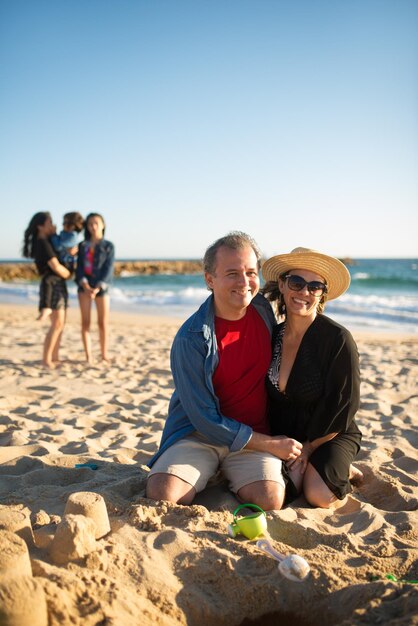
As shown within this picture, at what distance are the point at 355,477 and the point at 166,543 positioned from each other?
4.98 feet

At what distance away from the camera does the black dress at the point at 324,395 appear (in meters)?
2.94

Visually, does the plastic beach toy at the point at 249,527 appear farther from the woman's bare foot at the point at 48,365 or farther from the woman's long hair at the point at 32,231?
the woman's long hair at the point at 32,231

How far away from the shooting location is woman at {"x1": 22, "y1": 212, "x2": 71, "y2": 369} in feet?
21.5

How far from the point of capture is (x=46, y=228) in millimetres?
6617

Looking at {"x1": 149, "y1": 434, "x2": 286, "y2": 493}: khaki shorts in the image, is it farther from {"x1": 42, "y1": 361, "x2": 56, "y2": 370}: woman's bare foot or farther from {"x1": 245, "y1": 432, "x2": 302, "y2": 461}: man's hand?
{"x1": 42, "y1": 361, "x2": 56, "y2": 370}: woman's bare foot

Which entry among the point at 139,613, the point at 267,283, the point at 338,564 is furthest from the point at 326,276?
the point at 139,613

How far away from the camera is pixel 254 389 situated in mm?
3092

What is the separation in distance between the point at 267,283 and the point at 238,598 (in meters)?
1.89

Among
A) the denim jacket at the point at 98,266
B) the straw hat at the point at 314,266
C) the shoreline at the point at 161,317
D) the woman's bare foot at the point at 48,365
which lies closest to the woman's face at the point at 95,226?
the denim jacket at the point at 98,266

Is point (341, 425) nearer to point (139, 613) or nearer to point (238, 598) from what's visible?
point (238, 598)

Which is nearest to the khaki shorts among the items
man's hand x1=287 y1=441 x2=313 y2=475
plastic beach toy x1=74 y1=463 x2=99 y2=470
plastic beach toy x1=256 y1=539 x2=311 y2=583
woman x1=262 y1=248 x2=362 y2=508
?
man's hand x1=287 y1=441 x2=313 y2=475

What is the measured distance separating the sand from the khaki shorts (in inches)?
5.8

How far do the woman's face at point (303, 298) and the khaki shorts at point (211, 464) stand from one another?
2.85ft

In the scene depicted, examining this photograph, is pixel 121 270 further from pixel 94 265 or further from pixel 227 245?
pixel 227 245
